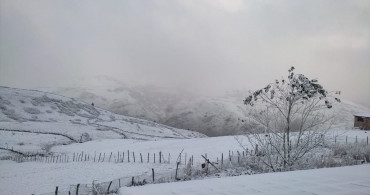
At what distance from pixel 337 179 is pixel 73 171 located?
86.6 ft

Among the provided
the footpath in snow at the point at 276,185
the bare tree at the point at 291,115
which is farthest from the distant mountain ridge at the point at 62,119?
the footpath in snow at the point at 276,185

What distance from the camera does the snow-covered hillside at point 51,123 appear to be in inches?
2387

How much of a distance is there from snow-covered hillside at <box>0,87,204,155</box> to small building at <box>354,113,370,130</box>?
46720 mm

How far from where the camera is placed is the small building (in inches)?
2317

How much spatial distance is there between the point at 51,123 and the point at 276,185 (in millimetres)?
83679

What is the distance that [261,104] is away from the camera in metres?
18.7

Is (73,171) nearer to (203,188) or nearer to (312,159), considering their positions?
(312,159)

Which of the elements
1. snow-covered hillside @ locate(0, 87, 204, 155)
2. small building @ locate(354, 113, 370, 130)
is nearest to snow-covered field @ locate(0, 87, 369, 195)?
snow-covered hillside @ locate(0, 87, 204, 155)

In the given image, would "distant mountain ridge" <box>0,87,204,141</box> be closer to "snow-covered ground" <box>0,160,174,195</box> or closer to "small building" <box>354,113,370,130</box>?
"snow-covered ground" <box>0,160,174,195</box>

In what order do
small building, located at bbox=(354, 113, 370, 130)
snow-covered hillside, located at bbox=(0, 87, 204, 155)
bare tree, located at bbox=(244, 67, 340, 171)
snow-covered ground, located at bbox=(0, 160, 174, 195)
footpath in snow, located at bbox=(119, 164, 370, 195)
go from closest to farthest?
footpath in snow, located at bbox=(119, 164, 370, 195)
bare tree, located at bbox=(244, 67, 340, 171)
snow-covered ground, located at bbox=(0, 160, 174, 195)
small building, located at bbox=(354, 113, 370, 130)
snow-covered hillside, located at bbox=(0, 87, 204, 155)

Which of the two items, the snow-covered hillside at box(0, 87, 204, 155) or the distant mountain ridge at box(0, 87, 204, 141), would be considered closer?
the snow-covered hillside at box(0, 87, 204, 155)

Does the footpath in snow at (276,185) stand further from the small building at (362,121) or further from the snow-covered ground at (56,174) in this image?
the small building at (362,121)

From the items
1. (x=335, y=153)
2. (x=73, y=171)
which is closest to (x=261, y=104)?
(x=335, y=153)

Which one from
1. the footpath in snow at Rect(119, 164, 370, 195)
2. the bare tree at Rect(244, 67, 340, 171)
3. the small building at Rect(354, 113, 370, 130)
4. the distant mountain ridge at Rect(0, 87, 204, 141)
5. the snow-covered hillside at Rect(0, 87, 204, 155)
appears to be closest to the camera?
the footpath in snow at Rect(119, 164, 370, 195)
